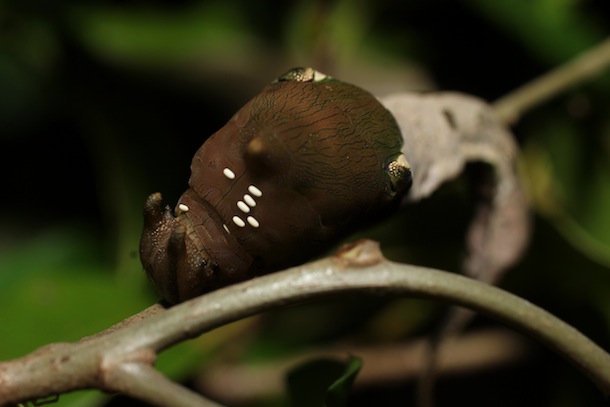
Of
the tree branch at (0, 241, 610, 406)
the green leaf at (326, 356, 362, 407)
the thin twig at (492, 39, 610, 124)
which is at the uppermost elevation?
the thin twig at (492, 39, 610, 124)

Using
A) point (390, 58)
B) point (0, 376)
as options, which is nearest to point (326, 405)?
Result: point (0, 376)

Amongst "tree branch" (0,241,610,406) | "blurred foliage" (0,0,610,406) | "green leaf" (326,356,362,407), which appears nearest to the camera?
"tree branch" (0,241,610,406)

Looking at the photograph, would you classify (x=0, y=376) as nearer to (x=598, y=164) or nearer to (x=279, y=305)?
(x=279, y=305)

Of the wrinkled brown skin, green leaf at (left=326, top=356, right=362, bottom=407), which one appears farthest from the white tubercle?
green leaf at (left=326, top=356, right=362, bottom=407)

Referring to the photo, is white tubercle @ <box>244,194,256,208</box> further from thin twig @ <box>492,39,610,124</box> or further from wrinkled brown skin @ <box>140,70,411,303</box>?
thin twig @ <box>492,39,610,124</box>

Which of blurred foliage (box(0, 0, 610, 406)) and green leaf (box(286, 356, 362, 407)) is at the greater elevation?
blurred foliage (box(0, 0, 610, 406))

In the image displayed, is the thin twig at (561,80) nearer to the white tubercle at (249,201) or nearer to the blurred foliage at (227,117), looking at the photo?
the blurred foliage at (227,117)
